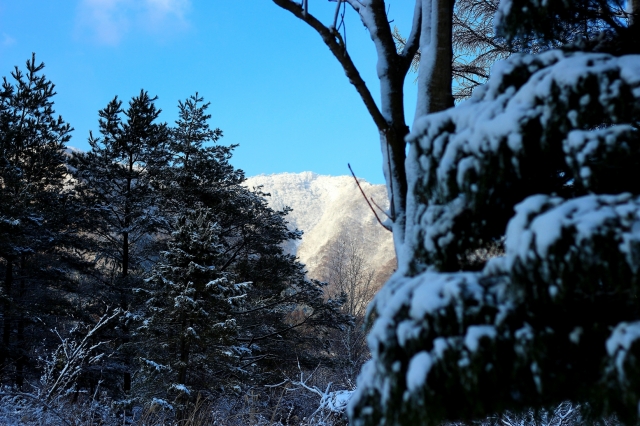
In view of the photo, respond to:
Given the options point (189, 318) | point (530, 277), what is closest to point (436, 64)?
point (530, 277)

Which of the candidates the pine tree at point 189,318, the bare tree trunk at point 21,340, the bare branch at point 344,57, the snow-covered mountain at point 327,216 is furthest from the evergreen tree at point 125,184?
the bare branch at point 344,57

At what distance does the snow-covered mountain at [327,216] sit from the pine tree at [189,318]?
13.1 m

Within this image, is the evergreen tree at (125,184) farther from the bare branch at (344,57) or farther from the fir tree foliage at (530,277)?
the fir tree foliage at (530,277)

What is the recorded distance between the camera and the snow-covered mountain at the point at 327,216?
52.2 meters

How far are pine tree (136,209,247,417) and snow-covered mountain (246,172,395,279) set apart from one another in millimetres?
13131

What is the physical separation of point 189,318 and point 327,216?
6566cm

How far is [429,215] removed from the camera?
1534 millimetres

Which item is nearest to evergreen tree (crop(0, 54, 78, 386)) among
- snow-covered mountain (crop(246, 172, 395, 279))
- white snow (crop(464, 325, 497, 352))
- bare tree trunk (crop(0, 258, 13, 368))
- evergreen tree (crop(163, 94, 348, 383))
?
bare tree trunk (crop(0, 258, 13, 368))

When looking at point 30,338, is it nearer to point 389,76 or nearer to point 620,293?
point 389,76

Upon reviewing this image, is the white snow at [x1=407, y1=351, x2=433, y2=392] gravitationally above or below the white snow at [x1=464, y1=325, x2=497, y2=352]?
below

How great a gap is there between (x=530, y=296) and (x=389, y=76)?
1883 mm

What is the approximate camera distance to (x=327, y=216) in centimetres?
7356

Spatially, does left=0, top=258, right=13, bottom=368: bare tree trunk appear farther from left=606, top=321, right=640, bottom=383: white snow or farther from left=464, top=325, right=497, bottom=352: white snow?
left=606, top=321, right=640, bottom=383: white snow

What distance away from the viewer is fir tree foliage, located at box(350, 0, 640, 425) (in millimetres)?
1151
